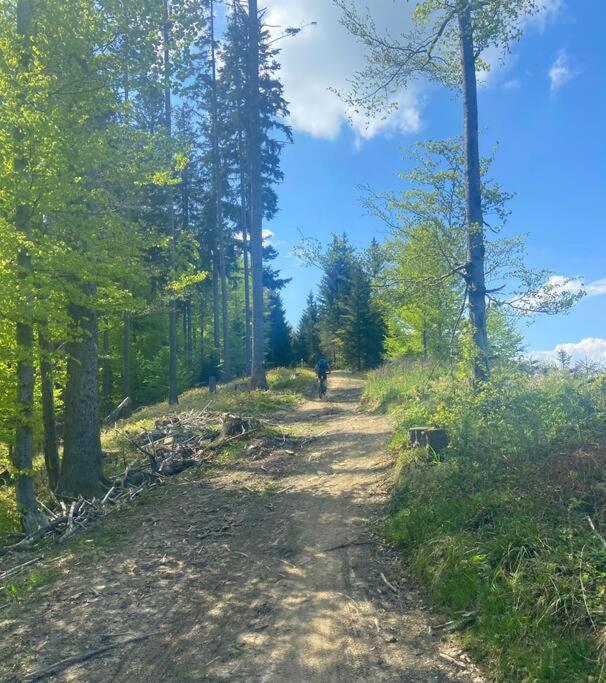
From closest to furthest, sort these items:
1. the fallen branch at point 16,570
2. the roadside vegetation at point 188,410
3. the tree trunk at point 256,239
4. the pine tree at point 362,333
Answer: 1. the fallen branch at point 16,570
2. the roadside vegetation at point 188,410
3. the tree trunk at point 256,239
4. the pine tree at point 362,333

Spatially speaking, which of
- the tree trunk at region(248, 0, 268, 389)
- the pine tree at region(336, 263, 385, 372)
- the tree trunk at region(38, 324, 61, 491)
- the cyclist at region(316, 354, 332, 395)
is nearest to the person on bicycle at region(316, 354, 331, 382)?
the cyclist at region(316, 354, 332, 395)

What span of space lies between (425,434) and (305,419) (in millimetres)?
8116

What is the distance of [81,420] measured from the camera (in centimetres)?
1022

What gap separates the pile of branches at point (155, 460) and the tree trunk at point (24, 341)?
415 mm

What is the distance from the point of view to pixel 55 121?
27.5 feet

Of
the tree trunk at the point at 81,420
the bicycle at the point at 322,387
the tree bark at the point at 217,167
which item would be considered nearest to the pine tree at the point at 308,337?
the tree bark at the point at 217,167

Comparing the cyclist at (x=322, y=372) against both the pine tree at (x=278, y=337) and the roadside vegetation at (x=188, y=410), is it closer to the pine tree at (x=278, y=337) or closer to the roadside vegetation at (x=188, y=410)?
the roadside vegetation at (x=188, y=410)

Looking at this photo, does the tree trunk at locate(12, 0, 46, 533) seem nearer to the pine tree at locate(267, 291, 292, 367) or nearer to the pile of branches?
the pile of branches

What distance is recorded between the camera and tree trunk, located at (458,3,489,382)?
9312mm

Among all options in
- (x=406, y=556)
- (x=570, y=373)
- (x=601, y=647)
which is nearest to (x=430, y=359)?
(x=570, y=373)

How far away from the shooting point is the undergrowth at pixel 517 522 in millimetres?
3725

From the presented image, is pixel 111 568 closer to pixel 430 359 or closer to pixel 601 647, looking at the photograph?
pixel 601 647

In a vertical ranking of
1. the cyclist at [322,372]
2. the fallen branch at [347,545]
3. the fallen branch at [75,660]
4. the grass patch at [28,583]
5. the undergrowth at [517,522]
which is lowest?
the grass patch at [28,583]

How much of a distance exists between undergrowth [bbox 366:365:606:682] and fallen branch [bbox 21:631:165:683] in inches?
108
